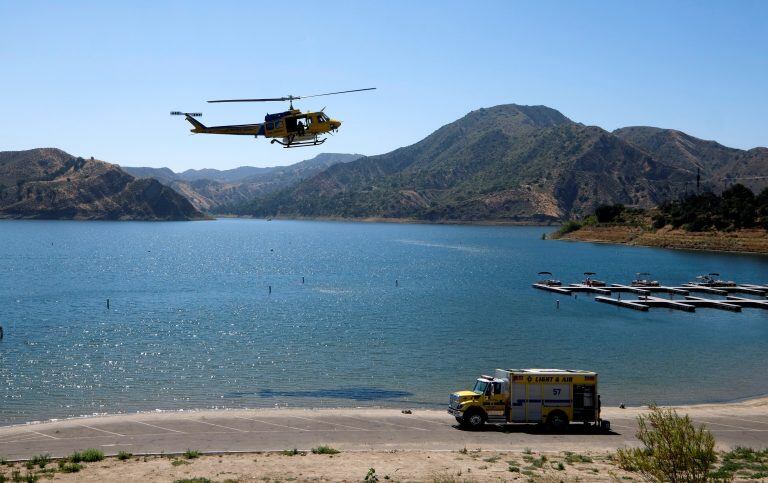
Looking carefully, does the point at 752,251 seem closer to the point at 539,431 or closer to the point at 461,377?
the point at 461,377

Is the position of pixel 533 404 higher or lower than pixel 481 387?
lower

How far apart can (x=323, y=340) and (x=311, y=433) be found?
88.0 feet

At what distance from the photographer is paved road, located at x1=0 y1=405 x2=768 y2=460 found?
87.5 feet

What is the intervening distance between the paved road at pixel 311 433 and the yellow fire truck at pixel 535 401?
1.95 ft

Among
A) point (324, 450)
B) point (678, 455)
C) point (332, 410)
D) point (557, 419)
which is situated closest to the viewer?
point (678, 455)

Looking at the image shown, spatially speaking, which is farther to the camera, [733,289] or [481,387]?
[733,289]

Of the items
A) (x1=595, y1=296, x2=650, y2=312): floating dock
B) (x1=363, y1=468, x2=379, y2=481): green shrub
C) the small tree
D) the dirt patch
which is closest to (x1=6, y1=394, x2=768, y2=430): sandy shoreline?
the dirt patch

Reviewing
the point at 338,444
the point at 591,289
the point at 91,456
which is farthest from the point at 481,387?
the point at 591,289

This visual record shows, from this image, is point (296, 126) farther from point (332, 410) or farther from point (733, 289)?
point (733, 289)

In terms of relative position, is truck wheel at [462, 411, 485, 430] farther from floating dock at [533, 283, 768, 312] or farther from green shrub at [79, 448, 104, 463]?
floating dock at [533, 283, 768, 312]

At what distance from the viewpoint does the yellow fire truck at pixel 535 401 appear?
29.4 metres

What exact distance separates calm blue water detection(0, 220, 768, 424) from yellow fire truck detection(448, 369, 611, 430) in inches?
298

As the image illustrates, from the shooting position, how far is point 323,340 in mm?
56000

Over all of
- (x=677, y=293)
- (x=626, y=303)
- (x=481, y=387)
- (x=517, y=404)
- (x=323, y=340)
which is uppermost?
(x=481, y=387)
